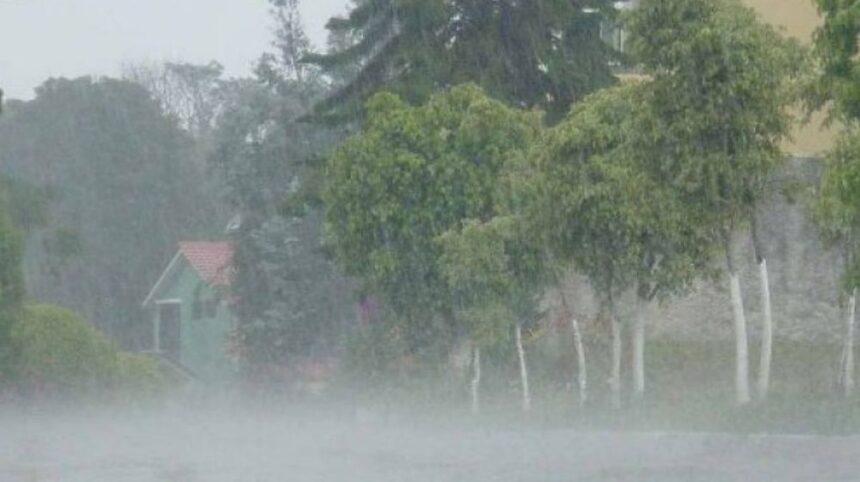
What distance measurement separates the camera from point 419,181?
2892 centimetres

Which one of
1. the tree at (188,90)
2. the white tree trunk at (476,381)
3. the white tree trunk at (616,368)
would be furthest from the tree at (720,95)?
the tree at (188,90)

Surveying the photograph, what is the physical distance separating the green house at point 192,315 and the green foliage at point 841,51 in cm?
3524

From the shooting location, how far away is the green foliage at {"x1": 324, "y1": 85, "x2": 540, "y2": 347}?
28641mm

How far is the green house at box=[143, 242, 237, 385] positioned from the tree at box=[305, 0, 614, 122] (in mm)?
14677

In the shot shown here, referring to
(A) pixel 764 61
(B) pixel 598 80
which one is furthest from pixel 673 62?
(B) pixel 598 80

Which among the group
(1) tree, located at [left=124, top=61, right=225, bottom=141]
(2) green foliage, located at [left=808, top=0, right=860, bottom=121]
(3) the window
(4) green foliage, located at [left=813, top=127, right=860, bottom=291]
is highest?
(1) tree, located at [left=124, top=61, right=225, bottom=141]

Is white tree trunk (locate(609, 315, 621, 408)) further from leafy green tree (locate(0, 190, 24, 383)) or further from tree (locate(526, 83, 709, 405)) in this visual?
leafy green tree (locate(0, 190, 24, 383))

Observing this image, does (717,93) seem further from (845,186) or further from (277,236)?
(277,236)

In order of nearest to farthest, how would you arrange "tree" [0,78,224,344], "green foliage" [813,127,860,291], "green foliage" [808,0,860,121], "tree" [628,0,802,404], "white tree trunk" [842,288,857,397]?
"green foliage" [808,0,860,121] < "green foliage" [813,127,860,291] < "tree" [628,0,802,404] < "white tree trunk" [842,288,857,397] < "tree" [0,78,224,344]

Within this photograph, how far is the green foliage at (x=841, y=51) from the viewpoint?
14.3 m

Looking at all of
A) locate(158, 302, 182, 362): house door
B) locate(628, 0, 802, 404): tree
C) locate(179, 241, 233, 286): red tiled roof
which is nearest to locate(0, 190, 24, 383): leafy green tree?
locate(179, 241, 233, 286): red tiled roof

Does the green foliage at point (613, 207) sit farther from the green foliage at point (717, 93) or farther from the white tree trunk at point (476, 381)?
the white tree trunk at point (476, 381)

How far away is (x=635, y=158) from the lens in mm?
23109

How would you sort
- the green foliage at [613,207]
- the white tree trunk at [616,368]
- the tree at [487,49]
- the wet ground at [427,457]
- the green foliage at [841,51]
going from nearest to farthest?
1. the green foliage at [841,51]
2. the wet ground at [427,457]
3. the green foliage at [613,207]
4. the white tree trunk at [616,368]
5. the tree at [487,49]
